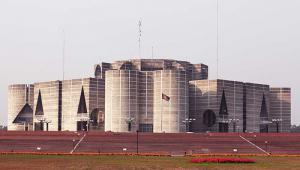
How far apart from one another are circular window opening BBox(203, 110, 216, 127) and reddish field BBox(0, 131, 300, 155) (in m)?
46.1

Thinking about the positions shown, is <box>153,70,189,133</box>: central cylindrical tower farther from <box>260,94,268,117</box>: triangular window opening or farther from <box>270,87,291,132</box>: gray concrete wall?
<box>270,87,291,132</box>: gray concrete wall

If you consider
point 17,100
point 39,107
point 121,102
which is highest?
point 121,102

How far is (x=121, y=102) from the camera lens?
445 ft

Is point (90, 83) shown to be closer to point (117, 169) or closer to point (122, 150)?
point (122, 150)

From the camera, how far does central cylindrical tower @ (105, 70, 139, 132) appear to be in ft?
444

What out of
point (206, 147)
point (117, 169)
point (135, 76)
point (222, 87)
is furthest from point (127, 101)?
point (117, 169)

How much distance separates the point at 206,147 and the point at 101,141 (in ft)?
57.7

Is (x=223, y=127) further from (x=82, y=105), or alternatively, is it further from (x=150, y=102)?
(x=82, y=105)

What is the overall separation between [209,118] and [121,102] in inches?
1040

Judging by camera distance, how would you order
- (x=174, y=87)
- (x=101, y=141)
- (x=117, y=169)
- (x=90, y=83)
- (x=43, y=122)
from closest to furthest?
(x=117, y=169)
(x=101, y=141)
(x=174, y=87)
(x=90, y=83)
(x=43, y=122)

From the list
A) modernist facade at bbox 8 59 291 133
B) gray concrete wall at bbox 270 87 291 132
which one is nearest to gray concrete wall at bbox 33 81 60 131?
modernist facade at bbox 8 59 291 133

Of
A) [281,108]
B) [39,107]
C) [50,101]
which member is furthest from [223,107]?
[39,107]

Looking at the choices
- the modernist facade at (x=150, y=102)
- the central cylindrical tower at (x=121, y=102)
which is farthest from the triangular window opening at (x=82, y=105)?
the central cylindrical tower at (x=121, y=102)

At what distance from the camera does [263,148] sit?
7888 centimetres
